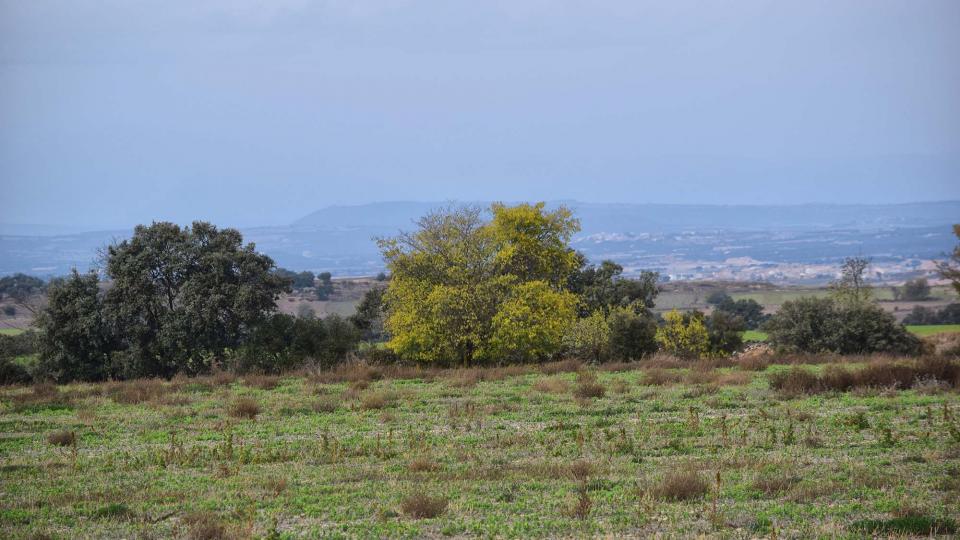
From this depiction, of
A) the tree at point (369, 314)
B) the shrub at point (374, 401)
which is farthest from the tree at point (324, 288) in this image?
the shrub at point (374, 401)

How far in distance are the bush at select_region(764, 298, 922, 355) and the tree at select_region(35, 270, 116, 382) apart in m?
32.5

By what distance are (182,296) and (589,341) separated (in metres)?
19.0

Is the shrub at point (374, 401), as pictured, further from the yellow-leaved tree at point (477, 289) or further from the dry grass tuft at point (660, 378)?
the yellow-leaved tree at point (477, 289)

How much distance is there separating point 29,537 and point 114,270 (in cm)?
3257

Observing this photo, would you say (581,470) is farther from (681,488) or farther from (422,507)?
(422,507)

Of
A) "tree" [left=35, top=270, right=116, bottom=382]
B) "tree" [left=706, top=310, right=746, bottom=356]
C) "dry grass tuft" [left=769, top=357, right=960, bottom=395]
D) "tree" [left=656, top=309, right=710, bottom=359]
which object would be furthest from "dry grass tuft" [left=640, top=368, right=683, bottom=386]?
"tree" [left=706, top=310, right=746, bottom=356]

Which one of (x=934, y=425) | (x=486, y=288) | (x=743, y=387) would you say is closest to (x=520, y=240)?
(x=486, y=288)

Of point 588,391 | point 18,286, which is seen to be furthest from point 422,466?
point 18,286

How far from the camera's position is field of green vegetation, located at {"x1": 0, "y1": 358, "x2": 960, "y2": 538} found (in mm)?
10508

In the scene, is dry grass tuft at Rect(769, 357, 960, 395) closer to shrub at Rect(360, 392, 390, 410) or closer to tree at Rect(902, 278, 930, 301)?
shrub at Rect(360, 392, 390, 410)

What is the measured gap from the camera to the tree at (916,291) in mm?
124744

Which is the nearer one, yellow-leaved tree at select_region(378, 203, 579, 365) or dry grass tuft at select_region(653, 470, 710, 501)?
dry grass tuft at select_region(653, 470, 710, 501)

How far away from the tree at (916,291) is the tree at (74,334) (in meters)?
112

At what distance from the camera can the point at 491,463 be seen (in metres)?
14.0
